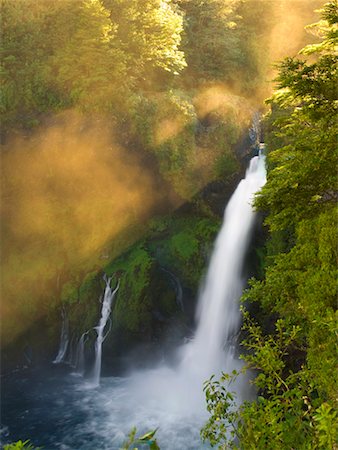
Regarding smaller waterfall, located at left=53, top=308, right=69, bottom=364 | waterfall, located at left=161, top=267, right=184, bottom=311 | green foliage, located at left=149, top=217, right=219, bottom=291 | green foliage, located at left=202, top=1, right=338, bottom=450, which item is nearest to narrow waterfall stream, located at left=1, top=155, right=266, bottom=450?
green foliage, located at left=149, top=217, right=219, bottom=291

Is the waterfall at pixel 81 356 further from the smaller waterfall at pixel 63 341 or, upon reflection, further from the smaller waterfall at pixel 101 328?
the smaller waterfall at pixel 63 341

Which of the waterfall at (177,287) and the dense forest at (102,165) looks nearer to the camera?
the waterfall at (177,287)

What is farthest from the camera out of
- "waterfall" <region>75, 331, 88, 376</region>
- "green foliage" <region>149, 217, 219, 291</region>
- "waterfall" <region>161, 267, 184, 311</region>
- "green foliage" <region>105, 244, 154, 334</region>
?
"waterfall" <region>75, 331, 88, 376</region>

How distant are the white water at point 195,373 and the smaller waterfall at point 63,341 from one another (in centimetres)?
270

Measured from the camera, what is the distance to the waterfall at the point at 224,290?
15.9 m

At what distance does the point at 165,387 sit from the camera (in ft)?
54.2

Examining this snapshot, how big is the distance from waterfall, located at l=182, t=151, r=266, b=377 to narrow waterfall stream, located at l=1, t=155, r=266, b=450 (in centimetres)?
4

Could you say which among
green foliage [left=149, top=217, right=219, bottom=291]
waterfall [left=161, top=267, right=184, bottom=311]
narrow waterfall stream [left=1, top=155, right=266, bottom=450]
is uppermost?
green foliage [left=149, top=217, right=219, bottom=291]

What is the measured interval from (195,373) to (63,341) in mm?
Answer: 7611

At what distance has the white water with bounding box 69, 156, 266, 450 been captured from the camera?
14.3m

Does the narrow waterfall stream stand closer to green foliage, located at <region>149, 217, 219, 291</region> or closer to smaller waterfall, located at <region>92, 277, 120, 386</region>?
smaller waterfall, located at <region>92, 277, 120, 386</region>

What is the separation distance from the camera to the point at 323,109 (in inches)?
267

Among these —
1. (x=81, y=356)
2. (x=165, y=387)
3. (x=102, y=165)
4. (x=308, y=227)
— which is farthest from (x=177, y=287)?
(x=308, y=227)

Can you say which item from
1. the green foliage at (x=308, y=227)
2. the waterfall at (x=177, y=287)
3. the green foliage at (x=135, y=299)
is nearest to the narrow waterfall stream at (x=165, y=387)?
the green foliage at (x=135, y=299)
